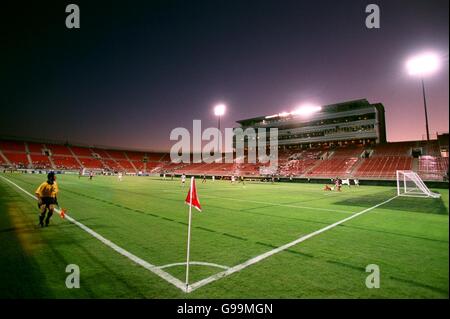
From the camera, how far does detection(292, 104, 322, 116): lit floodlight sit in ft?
233

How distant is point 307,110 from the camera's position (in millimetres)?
73062

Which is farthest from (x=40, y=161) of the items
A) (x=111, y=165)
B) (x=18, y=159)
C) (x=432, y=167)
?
(x=432, y=167)

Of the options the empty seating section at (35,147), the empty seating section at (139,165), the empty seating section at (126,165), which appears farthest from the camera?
the empty seating section at (139,165)

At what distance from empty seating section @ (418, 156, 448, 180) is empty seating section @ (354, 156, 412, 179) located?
203 cm

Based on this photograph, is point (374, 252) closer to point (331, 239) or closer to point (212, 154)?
point (331, 239)

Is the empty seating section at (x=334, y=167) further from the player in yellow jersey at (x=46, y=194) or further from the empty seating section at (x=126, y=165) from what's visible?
the empty seating section at (x=126, y=165)

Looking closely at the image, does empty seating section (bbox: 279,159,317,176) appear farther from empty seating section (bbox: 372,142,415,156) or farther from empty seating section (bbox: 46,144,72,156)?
empty seating section (bbox: 46,144,72,156)

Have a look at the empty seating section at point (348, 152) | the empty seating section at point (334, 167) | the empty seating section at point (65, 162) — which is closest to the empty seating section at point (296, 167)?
the empty seating section at point (334, 167)

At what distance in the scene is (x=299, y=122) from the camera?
75.2 m

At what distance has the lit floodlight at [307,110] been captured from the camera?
70.9 metres

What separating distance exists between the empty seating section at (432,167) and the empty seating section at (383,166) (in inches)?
80.1

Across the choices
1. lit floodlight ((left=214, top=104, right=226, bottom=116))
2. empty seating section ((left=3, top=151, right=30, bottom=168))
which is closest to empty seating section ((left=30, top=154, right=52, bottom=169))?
empty seating section ((left=3, top=151, right=30, bottom=168))
